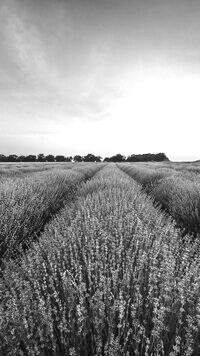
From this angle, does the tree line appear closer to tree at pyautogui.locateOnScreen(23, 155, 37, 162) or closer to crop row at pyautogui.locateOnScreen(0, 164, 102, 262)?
tree at pyautogui.locateOnScreen(23, 155, 37, 162)

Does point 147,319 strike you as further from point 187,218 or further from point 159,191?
point 159,191

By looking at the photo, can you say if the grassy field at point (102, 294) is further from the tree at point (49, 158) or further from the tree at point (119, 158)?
the tree at point (119, 158)

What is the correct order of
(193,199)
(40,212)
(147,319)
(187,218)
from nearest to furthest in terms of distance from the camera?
1. (147,319)
2. (187,218)
3. (40,212)
4. (193,199)

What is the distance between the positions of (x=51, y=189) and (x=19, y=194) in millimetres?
1481

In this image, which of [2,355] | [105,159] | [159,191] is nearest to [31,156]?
[105,159]

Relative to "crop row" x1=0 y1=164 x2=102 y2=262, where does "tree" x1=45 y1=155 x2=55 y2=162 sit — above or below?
above

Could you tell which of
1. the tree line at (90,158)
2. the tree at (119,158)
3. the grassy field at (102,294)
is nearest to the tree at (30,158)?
the tree line at (90,158)

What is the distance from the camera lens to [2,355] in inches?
47.9

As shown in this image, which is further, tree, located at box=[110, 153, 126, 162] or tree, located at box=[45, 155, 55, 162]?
tree, located at box=[110, 153, 126, 162]

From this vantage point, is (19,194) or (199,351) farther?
(19,194)

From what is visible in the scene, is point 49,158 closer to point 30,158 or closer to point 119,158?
point 30,158

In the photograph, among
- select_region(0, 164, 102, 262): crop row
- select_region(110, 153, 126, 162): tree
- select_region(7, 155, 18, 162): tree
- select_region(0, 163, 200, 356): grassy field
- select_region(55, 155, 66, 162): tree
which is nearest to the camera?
select_region(0, 163, 200, 356): grassy field

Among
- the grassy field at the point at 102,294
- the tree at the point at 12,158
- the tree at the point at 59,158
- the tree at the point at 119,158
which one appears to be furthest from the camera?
the tree at the point at 119,158

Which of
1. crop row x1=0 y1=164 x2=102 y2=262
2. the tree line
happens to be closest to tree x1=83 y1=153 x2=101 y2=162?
the tree line
